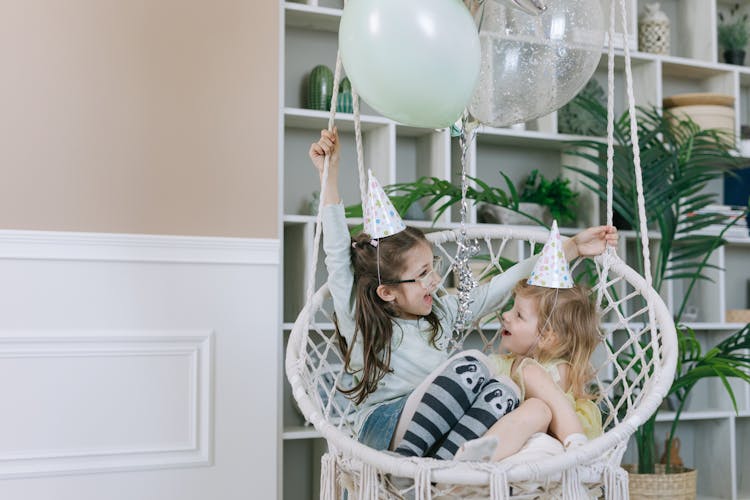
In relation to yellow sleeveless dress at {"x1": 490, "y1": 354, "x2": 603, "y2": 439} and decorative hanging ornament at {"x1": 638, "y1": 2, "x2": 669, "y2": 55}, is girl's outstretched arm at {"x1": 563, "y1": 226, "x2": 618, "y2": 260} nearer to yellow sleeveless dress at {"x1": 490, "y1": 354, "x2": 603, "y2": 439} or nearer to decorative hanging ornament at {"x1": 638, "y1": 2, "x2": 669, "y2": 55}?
yellow sleeveless dress at {"x1": 490, "y1": 354, "x2": 603, "y2": 439}

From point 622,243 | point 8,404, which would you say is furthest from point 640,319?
point 8,404

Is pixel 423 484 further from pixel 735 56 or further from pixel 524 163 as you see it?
pixel 735 56

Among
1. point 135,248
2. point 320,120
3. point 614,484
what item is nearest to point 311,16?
point 320,120

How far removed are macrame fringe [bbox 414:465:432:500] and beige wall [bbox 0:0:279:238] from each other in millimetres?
1299

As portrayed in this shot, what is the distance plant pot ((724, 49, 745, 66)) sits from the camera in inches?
135

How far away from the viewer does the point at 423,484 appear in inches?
46.7

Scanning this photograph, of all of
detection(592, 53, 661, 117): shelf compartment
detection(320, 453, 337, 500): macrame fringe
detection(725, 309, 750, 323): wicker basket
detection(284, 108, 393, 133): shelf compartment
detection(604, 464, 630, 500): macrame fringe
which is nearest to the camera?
detection(604, 464, 630, 500): macrame fringe

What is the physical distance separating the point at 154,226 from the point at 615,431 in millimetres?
1431

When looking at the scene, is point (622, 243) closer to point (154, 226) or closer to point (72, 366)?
point (154, 226)

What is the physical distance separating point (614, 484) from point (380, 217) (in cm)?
62

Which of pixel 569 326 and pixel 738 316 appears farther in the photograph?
pixel 738 316

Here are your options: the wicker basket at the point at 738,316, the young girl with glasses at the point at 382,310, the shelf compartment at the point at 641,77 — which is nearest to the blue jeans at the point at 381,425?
the young girl with glasses at the point at 382,310

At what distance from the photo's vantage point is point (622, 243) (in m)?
3.10

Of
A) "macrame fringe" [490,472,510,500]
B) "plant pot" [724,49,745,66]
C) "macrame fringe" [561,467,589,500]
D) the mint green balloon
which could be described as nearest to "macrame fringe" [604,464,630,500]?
"macrame fringe" [561,467,589,500]
